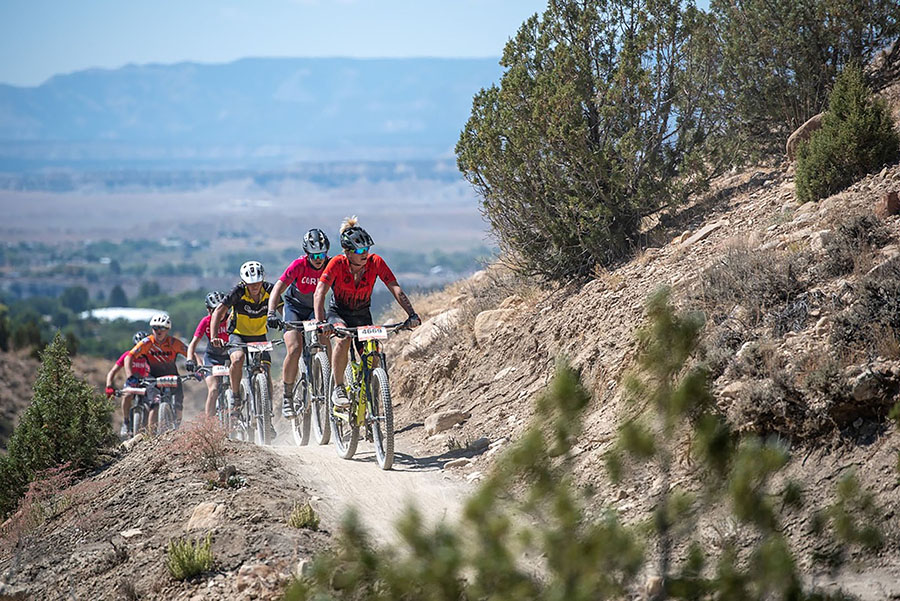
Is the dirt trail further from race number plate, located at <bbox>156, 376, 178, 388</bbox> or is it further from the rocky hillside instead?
race number plate, located at <bbox>156, 376, 178, 388</bbox>

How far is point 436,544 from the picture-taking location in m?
4.51

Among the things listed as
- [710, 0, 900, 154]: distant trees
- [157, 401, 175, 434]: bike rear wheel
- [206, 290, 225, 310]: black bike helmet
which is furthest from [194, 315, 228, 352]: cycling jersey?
[710, 0, 900, 154]: distant trees

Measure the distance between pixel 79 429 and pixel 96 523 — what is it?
323 centimetres

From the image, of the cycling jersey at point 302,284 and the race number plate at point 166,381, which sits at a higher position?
the cycling jersey at point 302,284

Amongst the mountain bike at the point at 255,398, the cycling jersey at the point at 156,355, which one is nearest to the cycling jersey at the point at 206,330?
the mountain bike at the point at 255,398

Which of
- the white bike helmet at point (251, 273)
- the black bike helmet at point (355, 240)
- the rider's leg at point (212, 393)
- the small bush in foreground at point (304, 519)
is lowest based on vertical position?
the small bush in foreground at point (304, 519)

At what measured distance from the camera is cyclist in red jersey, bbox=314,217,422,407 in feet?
31.9

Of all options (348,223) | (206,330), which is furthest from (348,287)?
(206,330)

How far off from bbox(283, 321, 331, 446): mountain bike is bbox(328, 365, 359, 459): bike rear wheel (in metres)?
Result: 0.32

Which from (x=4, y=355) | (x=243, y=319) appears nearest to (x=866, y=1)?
(x=243, y=319)

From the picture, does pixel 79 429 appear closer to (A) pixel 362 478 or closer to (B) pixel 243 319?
(B) pixel 243 319

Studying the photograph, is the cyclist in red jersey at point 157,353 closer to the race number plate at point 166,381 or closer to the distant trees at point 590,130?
the race number plate at point 166,381

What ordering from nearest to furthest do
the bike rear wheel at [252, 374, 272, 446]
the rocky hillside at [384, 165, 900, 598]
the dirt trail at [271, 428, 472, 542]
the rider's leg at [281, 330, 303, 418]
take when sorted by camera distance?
the rocky hillside at [384, 165, 900, 598]
the dirt trail at [271, 428, 472, 542]
the rider's leg at [281, 330, 303, 418]
the bike rear wheel at [252, 374, 272, 446]

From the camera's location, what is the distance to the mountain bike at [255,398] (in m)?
11.8
